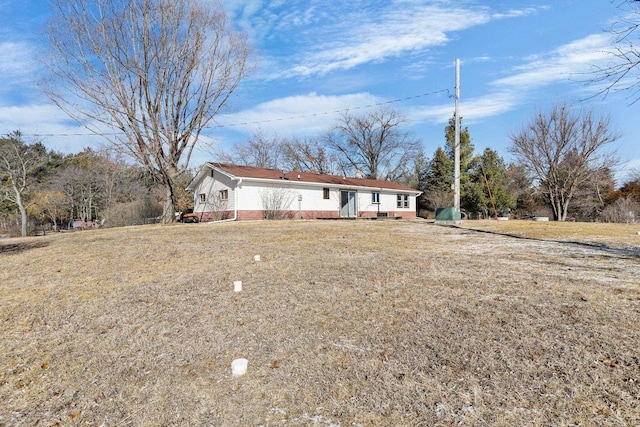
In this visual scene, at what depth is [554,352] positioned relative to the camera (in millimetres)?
2674

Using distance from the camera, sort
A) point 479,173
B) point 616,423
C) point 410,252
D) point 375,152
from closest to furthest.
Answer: point 616,423, point 410,252, point 479,173, point 375,152

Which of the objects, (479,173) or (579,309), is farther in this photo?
(479,173)

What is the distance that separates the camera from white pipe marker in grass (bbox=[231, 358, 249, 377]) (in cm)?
259

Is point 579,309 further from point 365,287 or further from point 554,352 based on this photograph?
point 365,287

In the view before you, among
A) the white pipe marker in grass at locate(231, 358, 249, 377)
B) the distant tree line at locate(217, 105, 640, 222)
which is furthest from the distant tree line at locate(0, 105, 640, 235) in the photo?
the white pipe marker in grass at locate(231, 358, 249, 377)

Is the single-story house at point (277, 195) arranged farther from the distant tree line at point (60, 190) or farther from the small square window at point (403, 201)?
the distant tree line at point (60, 190)

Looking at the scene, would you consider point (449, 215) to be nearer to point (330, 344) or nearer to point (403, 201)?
point (330, 344)

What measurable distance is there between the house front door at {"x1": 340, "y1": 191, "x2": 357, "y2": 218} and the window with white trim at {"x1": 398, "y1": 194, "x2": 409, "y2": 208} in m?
5.46

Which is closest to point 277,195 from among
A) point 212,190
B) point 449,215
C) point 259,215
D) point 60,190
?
point 259,215

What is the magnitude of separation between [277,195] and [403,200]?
42.6 feet

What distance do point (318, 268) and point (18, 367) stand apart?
12.6 ft

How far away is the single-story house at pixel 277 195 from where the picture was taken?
2008 centimetres

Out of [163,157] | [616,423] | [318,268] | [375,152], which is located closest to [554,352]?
[616,423]

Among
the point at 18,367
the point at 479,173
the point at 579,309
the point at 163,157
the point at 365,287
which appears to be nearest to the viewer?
the point at 18,367
